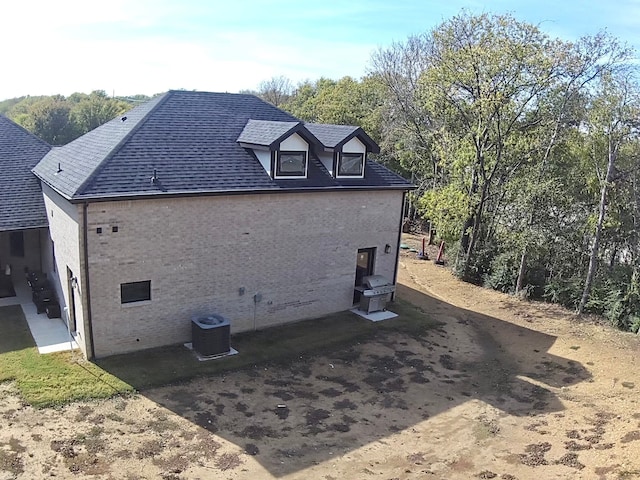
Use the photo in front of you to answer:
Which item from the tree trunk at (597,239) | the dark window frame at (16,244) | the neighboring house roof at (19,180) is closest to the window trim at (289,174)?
the neighboring house roof at (19,180)

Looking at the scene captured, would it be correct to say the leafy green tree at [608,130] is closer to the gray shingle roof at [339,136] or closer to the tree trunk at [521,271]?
the tree trunk at [521,271]

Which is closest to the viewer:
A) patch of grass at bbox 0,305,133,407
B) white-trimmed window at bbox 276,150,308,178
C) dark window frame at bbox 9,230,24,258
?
patch of grass at bbox 0,305,133,407

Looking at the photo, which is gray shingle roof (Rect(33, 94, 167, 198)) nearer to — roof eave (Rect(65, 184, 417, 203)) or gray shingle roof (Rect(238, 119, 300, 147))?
roof eave (Rect(65, 184, 417, 203))

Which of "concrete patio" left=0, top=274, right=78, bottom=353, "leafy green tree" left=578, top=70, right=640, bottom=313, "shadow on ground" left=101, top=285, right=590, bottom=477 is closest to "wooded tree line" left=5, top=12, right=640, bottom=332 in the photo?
"leafy green tree" left=578, top=70, right=640, bottom=313

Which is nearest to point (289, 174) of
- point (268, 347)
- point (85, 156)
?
point (268, 347)

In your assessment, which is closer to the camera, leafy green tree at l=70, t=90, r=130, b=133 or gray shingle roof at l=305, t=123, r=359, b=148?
gray shingle roof at l=305, t=123, r=359, b=148

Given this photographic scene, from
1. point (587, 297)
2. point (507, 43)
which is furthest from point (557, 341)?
point (507, 43)
